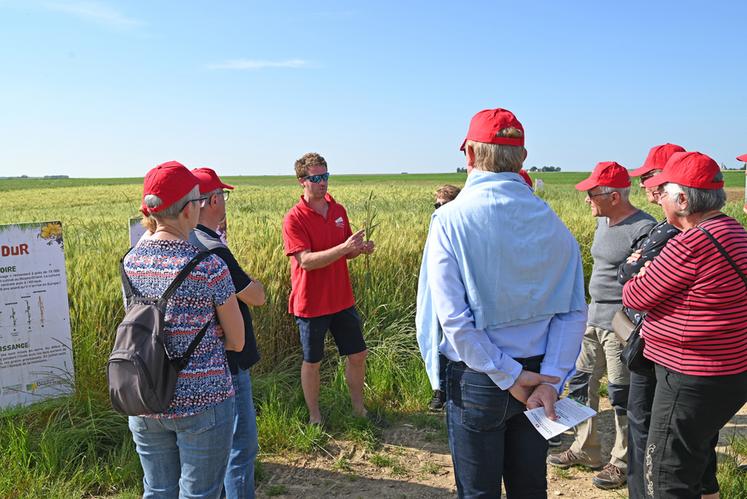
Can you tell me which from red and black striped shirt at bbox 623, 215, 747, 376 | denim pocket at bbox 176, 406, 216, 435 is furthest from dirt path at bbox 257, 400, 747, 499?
denim pocket at bbox 176, 406, 216, 435

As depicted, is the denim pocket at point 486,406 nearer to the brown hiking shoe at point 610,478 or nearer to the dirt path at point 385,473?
the dirt path at point 385,473

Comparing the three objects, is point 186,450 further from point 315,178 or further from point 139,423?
point 315,178

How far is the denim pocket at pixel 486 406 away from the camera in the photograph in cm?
226

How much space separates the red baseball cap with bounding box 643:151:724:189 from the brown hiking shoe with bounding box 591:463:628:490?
6.96ft

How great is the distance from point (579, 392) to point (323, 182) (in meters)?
2.36

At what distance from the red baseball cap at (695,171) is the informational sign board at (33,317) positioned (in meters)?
3.88

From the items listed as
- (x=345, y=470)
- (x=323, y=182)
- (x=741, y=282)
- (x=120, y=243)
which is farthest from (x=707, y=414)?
(x=120, y=243)

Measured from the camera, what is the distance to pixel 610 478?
3994 millimetres

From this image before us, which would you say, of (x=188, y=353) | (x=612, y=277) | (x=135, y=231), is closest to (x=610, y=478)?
(x=612, y=277)

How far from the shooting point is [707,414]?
270 centimetres

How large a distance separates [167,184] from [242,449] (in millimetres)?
1535

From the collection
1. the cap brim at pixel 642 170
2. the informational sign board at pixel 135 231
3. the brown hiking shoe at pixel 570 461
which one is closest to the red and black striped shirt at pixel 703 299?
the cap brim at pixel 642 170

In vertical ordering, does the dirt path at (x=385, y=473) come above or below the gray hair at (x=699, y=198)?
below

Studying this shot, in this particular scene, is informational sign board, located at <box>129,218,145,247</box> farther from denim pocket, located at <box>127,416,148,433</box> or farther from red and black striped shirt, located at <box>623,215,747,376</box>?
red and black striped shirt, located at <box>623,215,747,376</box>
